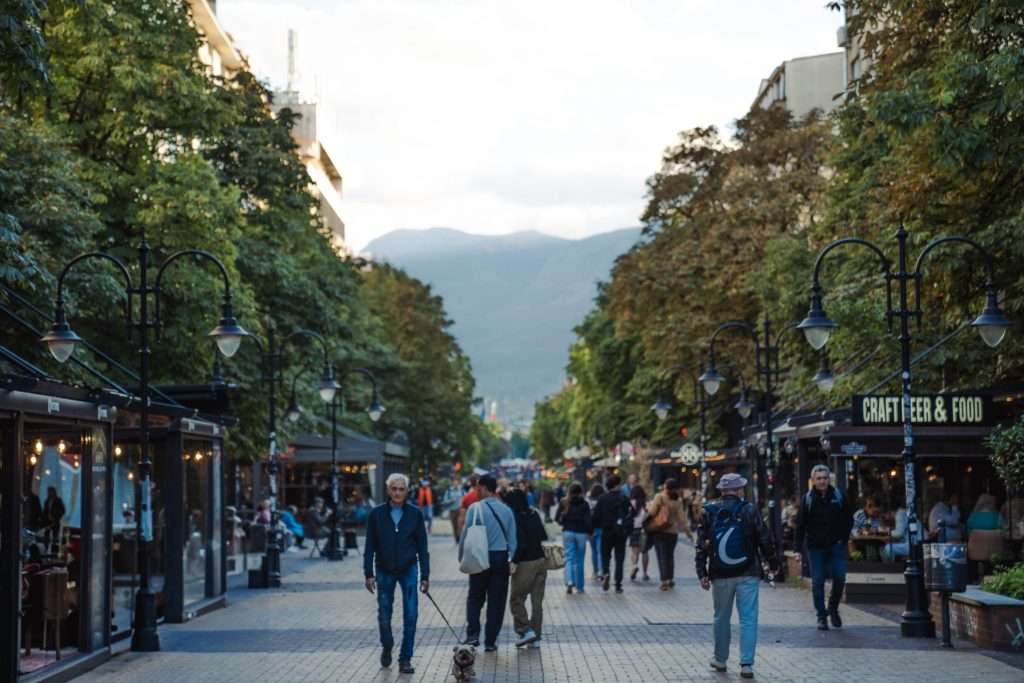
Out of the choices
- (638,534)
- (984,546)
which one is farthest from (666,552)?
(984,546)

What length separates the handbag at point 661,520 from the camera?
93.2ft

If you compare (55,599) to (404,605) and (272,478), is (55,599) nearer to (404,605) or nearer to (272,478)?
(404,605)

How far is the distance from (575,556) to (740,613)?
1229 cm

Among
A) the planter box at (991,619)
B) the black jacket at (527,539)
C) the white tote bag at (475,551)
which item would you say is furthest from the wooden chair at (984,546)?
the white tote bag at (475,551)

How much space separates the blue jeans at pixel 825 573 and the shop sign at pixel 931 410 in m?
4.25

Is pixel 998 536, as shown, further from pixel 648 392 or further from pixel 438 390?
pixel 438 390

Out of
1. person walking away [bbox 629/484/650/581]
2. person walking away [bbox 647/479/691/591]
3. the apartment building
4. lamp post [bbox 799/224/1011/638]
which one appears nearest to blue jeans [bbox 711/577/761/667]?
lamp post [bbox 799/224/1011/638]

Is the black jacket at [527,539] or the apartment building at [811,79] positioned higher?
the apartment building at [811,79]

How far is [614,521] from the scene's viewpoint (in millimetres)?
28250

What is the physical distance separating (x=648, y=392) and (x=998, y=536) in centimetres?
4019

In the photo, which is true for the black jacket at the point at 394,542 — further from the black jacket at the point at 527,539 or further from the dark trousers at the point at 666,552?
the dark trousers at the point at 666,552

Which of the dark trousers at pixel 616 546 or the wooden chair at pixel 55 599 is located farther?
the dark trousers at pixel 616 546

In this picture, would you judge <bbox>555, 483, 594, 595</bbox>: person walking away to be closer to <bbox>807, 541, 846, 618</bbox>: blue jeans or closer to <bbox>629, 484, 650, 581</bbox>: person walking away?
<bbox>629, 484, 650, 581</bbox>: person walking away

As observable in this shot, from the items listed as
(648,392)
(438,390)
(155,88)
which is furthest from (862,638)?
(438,390)
